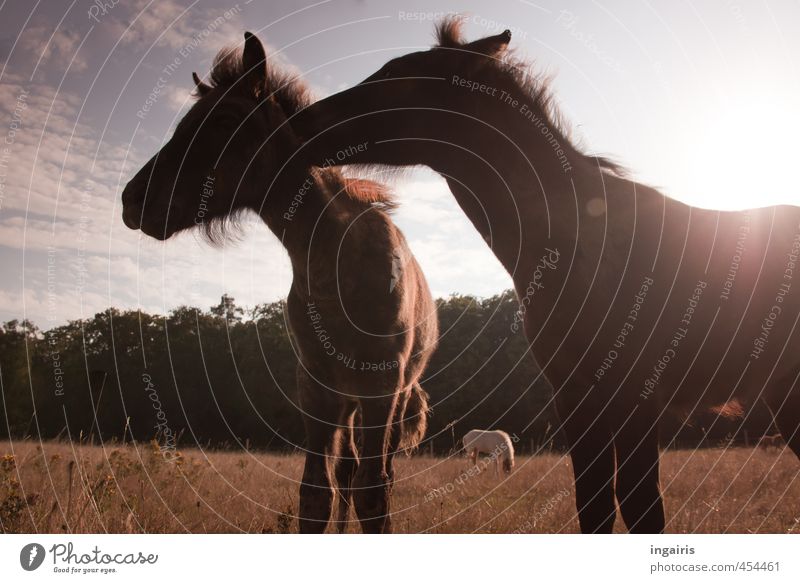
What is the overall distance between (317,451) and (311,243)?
6.75ft

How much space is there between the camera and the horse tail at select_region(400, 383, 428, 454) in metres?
7.13

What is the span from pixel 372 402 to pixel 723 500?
18.9 feet

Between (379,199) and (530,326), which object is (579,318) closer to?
(530,326)

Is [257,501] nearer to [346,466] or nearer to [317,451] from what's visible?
[346,466]

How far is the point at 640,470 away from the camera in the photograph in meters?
3.23

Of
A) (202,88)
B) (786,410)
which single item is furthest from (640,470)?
(202,88)

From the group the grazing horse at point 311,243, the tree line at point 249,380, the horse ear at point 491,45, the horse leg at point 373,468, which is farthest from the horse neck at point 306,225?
the tree line at point 249,380

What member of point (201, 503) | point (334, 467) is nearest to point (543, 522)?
point (334, 467)

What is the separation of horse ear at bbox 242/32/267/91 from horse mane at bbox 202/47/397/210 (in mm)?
70

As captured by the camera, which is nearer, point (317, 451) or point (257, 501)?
point (317, 451)

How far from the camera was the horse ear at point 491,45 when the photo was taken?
373cm

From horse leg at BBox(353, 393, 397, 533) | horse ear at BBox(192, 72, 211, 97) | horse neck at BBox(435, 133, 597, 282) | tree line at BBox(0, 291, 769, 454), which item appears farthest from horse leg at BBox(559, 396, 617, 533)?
tree line at BBox(0, 291, 769, 454)

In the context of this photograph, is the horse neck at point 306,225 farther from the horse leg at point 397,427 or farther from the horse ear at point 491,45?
the horse ear at point 491,45

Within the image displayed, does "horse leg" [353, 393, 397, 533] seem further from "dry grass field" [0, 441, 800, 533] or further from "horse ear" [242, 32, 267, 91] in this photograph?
"horse ear" [242, 32, 267, 91]
